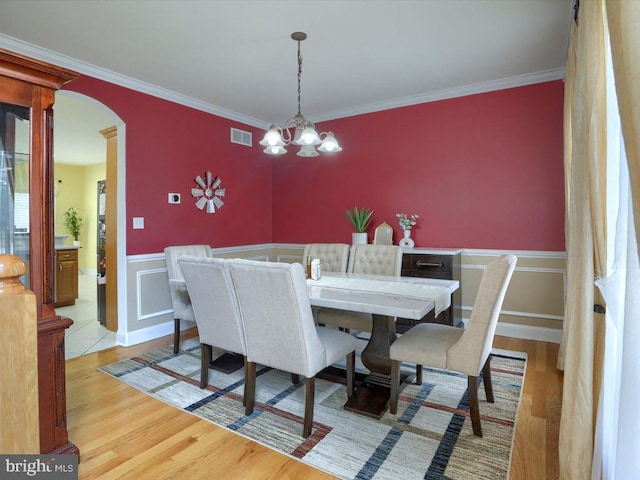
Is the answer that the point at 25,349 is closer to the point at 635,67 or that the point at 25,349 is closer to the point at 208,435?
the point at 635,67

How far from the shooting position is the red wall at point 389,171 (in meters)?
3.65

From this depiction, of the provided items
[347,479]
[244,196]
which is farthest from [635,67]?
[244,196]

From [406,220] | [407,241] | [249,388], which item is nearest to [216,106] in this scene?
[406,220]

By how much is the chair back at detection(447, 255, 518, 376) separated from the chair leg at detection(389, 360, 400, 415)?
0.32 m

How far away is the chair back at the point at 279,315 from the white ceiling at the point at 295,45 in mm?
1786

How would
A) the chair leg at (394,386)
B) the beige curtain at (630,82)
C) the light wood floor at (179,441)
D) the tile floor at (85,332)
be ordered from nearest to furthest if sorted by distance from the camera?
the beige curtain at (630,82) → the light wood floor at (179,441) → the chair leg at (394,386) → the tile floor at (85,332)

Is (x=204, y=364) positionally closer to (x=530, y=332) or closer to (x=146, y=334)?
(x=146, y=334)

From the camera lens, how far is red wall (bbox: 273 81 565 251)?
3635mm

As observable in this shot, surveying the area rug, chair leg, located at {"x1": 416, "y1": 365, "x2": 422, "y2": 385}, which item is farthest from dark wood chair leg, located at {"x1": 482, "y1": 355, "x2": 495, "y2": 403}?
chair leg, located at {"x1": 416, "y1": 365, "x2": 422, "y2": 385}

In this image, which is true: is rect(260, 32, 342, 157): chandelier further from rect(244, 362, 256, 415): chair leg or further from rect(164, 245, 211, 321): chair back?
rect(244, 362, 256, 415): chair leg

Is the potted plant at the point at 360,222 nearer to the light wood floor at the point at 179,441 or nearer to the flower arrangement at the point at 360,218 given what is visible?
the flower arrangement at the point at 360,218

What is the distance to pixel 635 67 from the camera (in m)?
0.76

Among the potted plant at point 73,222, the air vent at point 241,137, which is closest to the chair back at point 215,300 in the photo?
the air vent at point 241,137

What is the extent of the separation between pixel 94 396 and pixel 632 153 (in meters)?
3.15
